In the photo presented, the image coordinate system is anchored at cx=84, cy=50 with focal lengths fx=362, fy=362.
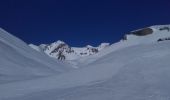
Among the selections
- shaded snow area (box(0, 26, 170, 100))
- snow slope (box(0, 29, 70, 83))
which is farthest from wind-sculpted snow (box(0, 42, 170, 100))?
snow slope (box(0, 29, 70, 83))

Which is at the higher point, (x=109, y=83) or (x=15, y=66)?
(x=15, y=66)

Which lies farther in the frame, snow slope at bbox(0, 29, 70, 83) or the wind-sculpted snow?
snow slope at bbox(0, 29, 70, 83)

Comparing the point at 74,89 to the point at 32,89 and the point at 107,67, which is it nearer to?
the point at 32,89

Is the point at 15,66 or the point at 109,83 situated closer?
the point at 109,83

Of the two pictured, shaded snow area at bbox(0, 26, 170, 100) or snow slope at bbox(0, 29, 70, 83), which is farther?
snow slope at bbox(0, 29, 70, 83)

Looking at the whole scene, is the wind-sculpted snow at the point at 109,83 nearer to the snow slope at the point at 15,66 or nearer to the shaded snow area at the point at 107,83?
the shaded snow area at the point at 107,83

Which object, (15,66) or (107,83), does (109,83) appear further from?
(15,66)

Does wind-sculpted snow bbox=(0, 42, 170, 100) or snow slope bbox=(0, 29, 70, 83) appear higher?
snow slope bbox=(0, 29, 70, 83)

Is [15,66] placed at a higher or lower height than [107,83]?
higher

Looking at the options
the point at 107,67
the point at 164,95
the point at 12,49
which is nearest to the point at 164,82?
the point at 164,95

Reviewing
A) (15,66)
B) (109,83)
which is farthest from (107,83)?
(15,66)

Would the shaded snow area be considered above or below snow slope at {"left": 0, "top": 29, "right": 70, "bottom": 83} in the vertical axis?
below

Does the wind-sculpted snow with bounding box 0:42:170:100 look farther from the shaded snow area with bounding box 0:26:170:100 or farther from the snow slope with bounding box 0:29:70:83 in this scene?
the snow slope with bounding box 0:29:70:83

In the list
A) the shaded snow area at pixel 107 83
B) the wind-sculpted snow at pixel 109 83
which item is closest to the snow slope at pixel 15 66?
the shaded snow area at pixel 107 83
